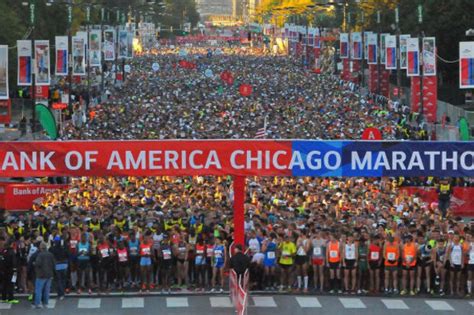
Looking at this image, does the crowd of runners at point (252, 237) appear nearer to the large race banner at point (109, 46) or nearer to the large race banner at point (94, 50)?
the large race banner at point (94, 50)

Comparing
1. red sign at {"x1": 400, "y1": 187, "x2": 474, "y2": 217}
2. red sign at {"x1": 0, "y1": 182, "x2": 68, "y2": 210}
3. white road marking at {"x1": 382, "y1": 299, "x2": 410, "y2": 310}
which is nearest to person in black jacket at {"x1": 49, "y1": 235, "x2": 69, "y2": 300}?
white road marking at {"x1": 382, "y1": 299, "x2": 410, "y2": 310}

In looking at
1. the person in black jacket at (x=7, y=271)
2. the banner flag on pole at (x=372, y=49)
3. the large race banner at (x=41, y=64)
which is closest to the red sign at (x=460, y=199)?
the person in black jacket at (x=7, y=271)

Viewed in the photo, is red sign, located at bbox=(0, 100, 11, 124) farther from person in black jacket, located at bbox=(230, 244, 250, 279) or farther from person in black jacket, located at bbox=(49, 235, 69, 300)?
person in black jacket, located at bbox=(230, 244, 250, 279)

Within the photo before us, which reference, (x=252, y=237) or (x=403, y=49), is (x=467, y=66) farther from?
(x=252, y=237)

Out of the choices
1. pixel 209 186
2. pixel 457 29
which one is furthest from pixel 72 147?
pixel 457 29

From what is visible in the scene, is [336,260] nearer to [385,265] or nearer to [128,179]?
[385,265]
